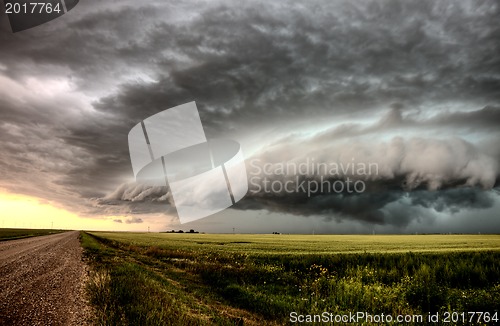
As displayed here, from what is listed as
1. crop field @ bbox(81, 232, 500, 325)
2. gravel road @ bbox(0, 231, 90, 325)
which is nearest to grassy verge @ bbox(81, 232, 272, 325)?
crop field @ bbox(81, 232, 500, 325)

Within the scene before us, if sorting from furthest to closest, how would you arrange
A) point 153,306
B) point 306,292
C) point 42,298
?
point 306,292
point 42,298
point 153,306

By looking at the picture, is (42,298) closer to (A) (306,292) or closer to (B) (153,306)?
(B) (153,306)

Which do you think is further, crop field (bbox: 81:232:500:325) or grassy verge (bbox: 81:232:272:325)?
crop field (bbox: 81:232:500:325)

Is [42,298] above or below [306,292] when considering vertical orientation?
above

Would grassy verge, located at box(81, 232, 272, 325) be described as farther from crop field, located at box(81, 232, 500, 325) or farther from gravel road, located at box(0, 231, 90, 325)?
gravel road, located at box(0, 231, 90, 325)

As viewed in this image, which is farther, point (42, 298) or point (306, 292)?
point (306, 292)

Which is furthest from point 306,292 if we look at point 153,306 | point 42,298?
point 42,298

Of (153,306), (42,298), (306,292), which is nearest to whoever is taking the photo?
(153,306)

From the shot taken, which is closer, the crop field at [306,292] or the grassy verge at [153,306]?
the grassy verge at [153,306]

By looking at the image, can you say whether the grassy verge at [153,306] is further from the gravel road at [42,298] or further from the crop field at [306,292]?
the gravel road at [42,298]

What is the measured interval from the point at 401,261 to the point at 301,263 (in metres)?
5.78

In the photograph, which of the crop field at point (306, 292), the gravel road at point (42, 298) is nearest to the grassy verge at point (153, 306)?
the crop field at point (306, 292)

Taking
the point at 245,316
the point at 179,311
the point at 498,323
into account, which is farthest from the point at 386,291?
the point at 179,311

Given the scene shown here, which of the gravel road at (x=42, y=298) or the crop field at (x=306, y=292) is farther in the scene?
the crop field at (x=306, y=292)
